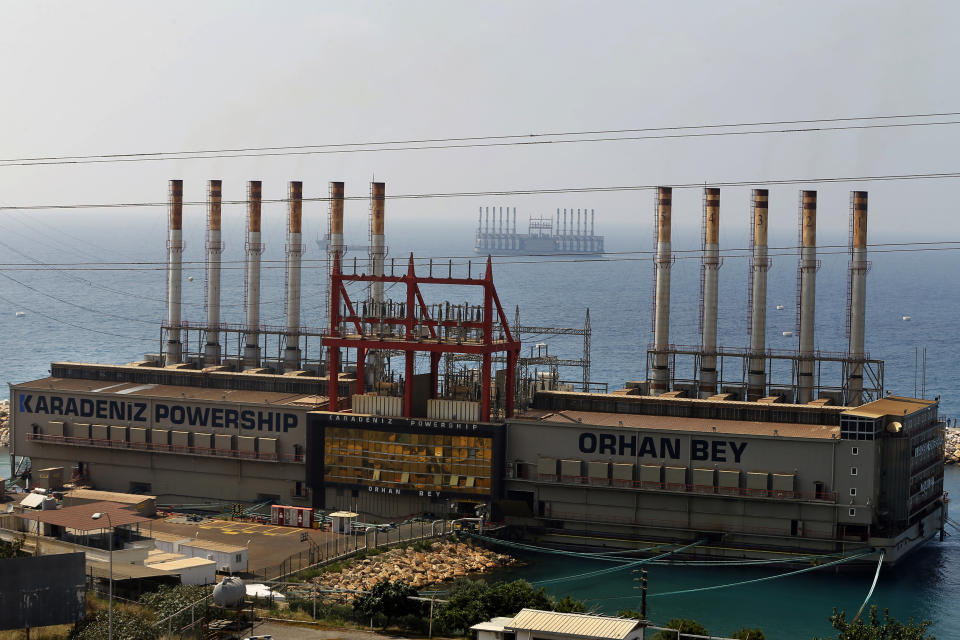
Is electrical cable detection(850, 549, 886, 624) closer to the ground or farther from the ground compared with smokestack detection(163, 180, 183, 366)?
closer to the ground

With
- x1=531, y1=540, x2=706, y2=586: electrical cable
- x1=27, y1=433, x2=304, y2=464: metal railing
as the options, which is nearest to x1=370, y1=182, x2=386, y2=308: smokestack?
x1=27, y1=433, x2=304, y2=464: metal railing

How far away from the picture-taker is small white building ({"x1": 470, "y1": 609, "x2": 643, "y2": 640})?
149 ft

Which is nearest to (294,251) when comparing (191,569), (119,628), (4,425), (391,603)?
(4,425)

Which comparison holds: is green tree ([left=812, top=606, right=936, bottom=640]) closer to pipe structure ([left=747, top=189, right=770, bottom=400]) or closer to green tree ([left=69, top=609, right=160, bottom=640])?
green tree ([left=69, top=609, right=160, bottom=640])

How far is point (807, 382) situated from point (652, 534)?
20769 millimetres

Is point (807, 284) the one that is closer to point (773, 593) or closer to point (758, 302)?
point (758, 302)

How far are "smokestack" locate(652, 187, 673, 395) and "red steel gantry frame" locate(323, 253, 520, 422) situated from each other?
1443cm

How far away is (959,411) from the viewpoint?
143 metres

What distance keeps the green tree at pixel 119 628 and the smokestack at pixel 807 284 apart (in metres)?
50.8

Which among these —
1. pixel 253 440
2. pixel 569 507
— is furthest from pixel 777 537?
pixel 253 440

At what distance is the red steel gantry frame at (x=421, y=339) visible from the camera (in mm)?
77625

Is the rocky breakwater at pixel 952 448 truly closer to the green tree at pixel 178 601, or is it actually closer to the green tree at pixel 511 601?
the green tree at pixel 511 601

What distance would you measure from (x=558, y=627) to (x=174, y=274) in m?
66.7

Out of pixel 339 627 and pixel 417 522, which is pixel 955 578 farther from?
pixel 339 627
